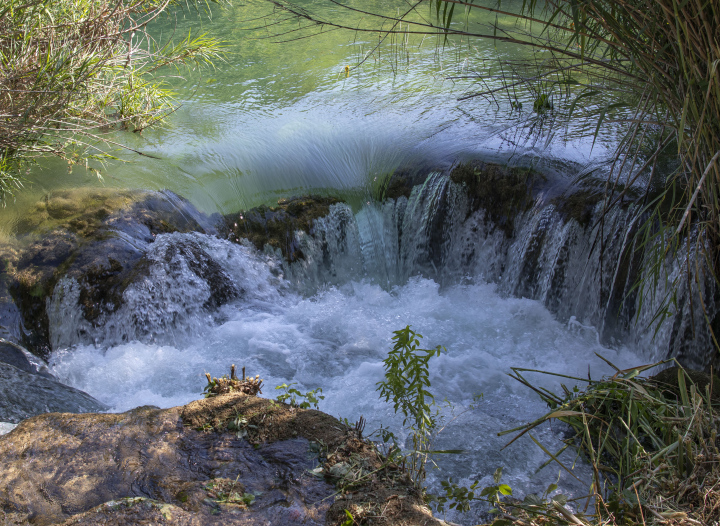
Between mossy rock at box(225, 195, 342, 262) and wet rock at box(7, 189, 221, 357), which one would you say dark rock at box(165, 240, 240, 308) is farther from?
mossy rock at box(225, 195, 342, 262)

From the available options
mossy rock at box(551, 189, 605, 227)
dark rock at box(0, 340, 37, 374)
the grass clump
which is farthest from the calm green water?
the grass clump

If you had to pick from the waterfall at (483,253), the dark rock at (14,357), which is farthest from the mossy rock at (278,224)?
the dark rock at (14,357)

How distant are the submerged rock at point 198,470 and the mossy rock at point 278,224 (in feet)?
8.49

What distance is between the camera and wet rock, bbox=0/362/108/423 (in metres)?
2.68

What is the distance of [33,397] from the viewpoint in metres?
2.84

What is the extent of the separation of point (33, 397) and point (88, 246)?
1.54 m

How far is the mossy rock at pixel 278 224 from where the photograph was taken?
15.6 ft

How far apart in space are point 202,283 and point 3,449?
243cm

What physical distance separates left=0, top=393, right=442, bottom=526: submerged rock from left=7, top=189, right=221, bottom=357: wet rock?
1905 mm

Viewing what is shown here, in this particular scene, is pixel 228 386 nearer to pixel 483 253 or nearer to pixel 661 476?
pixel 661 476

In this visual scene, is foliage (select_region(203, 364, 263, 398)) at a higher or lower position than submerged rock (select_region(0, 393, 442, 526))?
lower

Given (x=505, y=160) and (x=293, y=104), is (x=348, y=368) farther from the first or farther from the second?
(x=293, y=104)

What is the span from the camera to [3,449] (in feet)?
6.65

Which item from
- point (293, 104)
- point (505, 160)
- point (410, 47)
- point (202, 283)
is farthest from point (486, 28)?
point (202, 283)
